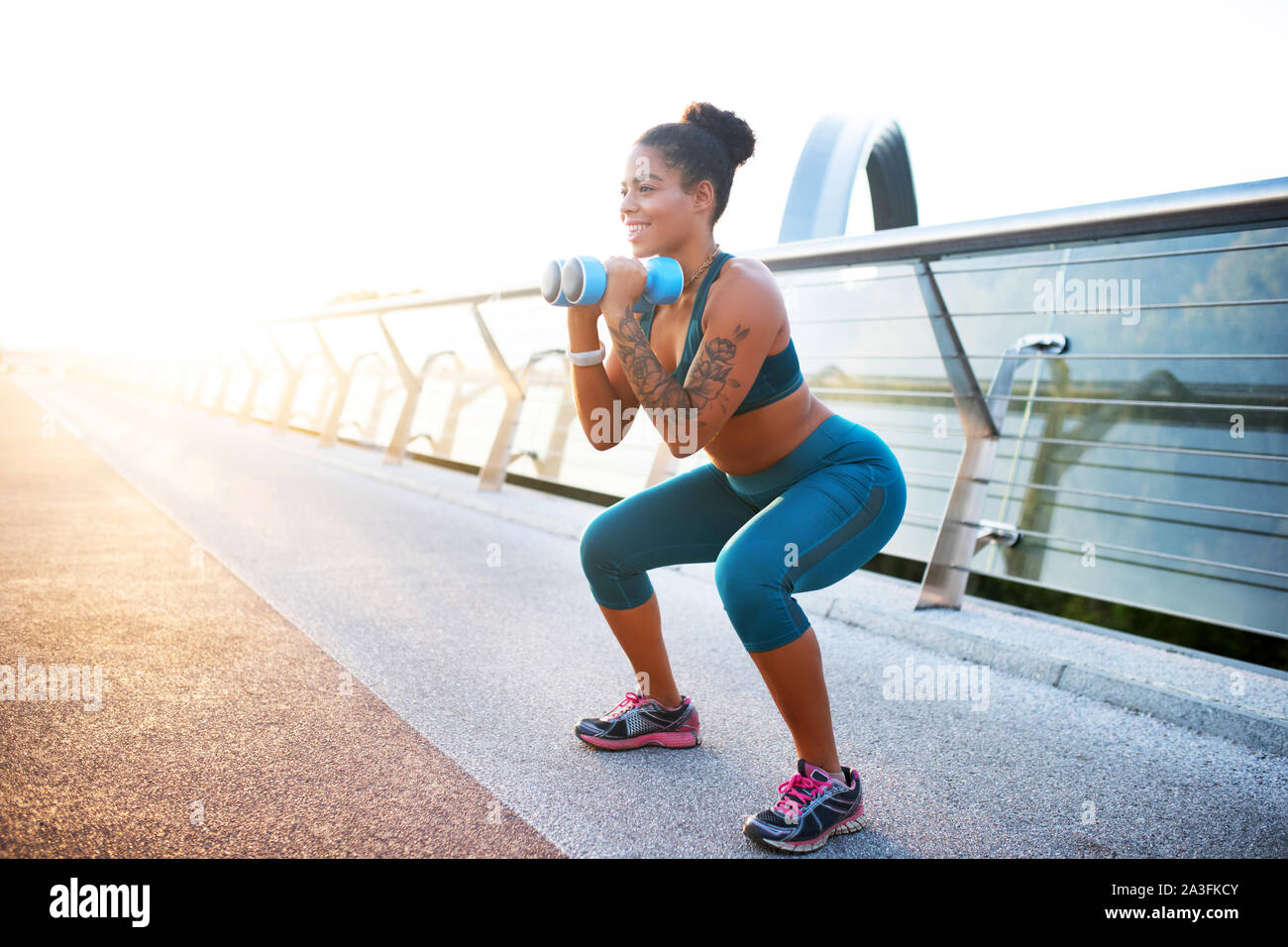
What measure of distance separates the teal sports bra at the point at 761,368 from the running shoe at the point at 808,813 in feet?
2.82

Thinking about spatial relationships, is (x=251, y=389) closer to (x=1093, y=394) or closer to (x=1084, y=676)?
(x=1093, y=394)

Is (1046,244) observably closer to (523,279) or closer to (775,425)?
(775,425)

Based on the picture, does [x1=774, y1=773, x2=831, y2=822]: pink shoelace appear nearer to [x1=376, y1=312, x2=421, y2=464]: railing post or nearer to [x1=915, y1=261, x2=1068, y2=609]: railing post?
[x1=915, y1=261, x2=1068, y2=609]: railing post

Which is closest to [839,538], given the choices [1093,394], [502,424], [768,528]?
[768,528]

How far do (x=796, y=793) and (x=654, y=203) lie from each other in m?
1.43

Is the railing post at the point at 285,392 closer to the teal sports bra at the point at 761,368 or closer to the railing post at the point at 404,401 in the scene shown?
the railing post at the point at 404,401

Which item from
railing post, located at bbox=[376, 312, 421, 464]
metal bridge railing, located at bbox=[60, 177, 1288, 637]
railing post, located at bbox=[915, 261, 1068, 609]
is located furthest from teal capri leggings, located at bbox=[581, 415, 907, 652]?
railing post, located at bbox=[376, 312, 421, 464]

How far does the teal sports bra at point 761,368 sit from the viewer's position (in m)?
2.00

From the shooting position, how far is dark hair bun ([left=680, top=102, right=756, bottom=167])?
2.10 metres

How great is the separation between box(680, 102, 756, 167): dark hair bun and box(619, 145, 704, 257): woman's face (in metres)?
0.16

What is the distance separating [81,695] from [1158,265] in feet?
17.3

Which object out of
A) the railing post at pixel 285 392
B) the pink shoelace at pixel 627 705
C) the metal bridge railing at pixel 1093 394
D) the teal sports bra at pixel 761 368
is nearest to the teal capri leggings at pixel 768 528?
the teal sports bra at pixel 761 368
